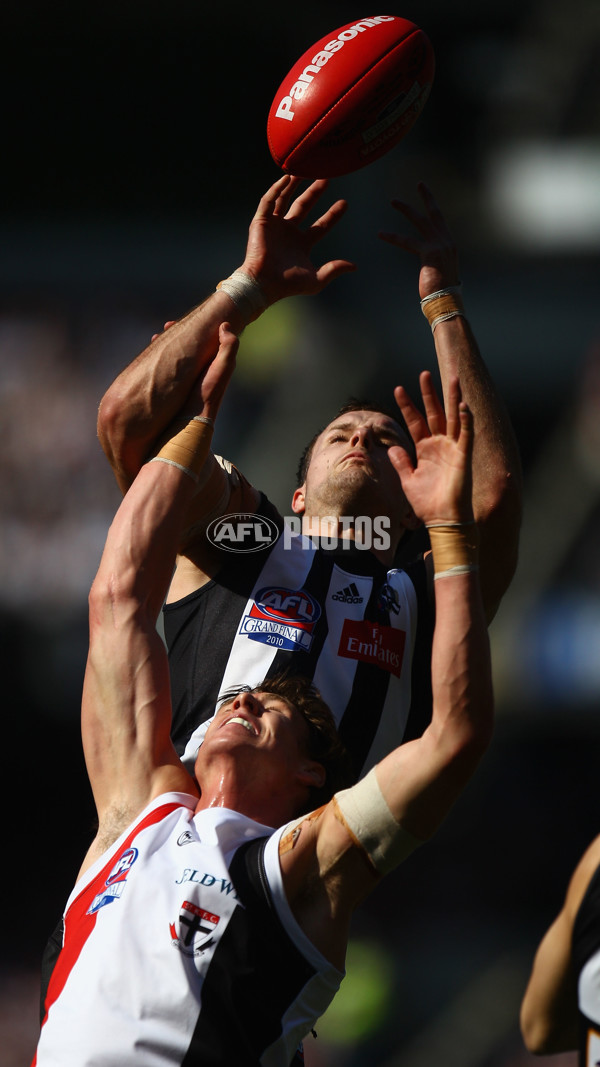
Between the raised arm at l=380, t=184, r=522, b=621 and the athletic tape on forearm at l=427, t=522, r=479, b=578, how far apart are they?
1006 mm

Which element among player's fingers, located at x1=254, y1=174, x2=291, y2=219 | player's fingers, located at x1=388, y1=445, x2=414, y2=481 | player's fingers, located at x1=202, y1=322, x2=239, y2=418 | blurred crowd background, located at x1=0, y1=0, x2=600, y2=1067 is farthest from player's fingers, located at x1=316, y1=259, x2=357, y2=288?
blurred crowd background, located at x1=0, y1=0, x2=600, y2=1067

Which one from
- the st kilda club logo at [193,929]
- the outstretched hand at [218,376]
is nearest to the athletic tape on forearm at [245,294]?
the outstretched hand at [218,376]

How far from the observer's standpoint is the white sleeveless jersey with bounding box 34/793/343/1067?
2.23 meters

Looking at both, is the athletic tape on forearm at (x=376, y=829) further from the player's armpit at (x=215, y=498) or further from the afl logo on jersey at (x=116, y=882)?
the player's armpit at (x=215, y=498)

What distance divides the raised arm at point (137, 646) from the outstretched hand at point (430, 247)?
87 centimetres

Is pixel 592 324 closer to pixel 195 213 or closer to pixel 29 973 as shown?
pixel 195 213

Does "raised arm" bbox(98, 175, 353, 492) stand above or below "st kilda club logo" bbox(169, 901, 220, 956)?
above

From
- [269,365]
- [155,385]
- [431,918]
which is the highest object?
[269,365]

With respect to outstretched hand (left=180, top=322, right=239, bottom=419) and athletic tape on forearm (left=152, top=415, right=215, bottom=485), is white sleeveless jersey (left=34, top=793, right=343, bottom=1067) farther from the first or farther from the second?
outstretched hand (left=180, top=322, right=239, bottom=419)

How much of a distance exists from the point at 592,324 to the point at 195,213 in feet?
7.03

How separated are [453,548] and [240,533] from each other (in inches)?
45.1

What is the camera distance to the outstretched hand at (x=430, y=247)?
3549mm

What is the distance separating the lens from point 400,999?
5219 mm

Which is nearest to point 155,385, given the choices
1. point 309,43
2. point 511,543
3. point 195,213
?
point 511,543
